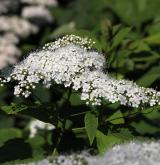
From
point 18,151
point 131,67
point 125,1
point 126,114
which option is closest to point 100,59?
point 126,114

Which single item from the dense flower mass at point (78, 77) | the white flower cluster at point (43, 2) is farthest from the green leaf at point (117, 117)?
the white flower cluster at point (43, 2)

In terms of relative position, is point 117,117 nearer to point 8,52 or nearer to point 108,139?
point 108,139

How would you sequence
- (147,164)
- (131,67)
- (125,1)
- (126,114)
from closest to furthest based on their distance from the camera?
(147,164), (126,114), (131,67), (125,1)

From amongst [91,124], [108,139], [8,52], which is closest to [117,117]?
[108,139]

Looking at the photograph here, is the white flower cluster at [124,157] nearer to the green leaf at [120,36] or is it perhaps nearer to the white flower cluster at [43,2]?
the green leaf at [120,36]

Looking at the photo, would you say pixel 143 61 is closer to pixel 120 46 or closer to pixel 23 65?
pixel 120 46

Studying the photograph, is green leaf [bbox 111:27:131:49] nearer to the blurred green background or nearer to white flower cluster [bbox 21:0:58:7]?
the blurred green background

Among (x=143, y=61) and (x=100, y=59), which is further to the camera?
(x=143, y=61)
